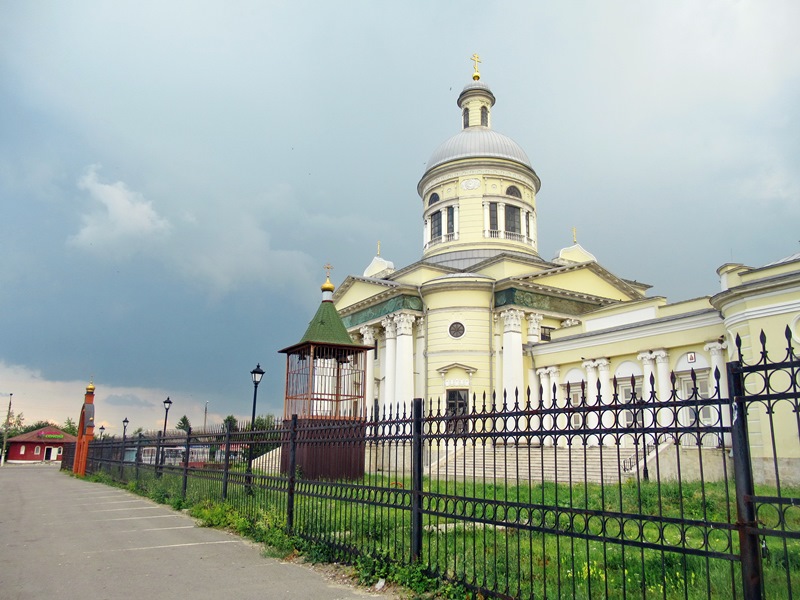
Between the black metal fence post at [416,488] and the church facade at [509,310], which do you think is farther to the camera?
the church facade at [509,310]

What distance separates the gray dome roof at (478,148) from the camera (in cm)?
3653

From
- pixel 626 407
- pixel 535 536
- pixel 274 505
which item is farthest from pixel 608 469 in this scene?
pixel 626 407

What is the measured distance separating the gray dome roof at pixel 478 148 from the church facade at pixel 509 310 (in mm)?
95

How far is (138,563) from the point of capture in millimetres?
8719

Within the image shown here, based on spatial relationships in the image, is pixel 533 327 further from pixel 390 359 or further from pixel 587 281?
pixel 390 359

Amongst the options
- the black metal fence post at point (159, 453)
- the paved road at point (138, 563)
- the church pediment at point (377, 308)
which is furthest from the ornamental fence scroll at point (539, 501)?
the church pediment at point (377, 308)

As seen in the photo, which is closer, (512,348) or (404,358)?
(512,348)

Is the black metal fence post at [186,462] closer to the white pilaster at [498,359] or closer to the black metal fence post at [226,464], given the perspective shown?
the black metal fence post at [226,464]

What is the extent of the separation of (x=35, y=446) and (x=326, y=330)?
5950 centimetres

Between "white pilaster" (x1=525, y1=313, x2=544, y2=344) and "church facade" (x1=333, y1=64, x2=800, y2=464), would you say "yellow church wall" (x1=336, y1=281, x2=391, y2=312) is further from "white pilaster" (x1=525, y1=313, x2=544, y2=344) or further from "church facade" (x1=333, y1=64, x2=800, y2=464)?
"white pilaster" (x1=525, y1=313, x2=544, y2=344)

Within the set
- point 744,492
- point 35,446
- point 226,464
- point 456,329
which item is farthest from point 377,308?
point 35,446

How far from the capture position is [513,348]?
2933 cm

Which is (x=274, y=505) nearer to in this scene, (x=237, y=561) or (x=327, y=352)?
(x=237, y=561)

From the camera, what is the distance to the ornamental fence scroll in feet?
14.4
